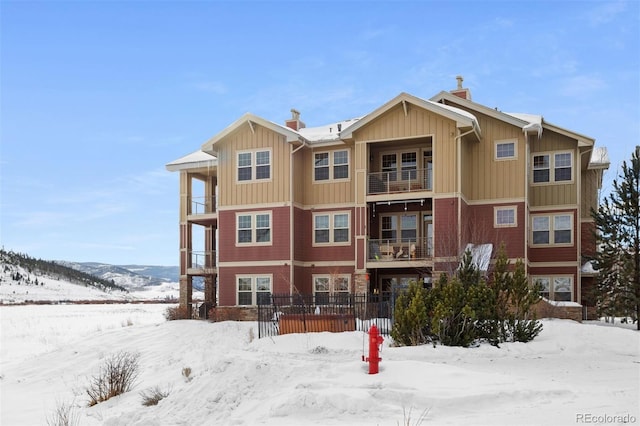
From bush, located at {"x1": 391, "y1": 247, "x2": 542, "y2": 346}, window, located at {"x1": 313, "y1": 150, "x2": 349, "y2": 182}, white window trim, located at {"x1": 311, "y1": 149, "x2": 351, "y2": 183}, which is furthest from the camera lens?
window, located at {"x1": 313, "y1": 150, "x2": 349, "y2": 182}

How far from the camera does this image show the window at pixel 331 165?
30.0m

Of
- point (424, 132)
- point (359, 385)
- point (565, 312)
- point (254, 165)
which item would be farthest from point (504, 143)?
point (359, 385)

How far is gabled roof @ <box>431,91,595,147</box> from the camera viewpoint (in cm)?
2738

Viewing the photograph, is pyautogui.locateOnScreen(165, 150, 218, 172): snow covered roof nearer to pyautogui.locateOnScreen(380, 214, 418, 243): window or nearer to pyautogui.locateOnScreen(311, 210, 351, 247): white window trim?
pyautogui.locateOnScreen(311, 210, 351, 247): white window trim

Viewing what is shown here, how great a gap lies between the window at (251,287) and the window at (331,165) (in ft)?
18.3

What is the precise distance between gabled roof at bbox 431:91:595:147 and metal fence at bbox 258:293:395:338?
11243 millimetres

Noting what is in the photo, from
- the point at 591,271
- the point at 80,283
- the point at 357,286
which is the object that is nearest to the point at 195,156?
the point at 357,286

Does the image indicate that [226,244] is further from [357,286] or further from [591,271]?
[591,271]

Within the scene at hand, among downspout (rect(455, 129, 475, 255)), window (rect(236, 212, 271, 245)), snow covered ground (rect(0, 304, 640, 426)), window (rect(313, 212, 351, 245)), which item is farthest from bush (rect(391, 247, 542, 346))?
window (rect(236, 212, 271, 245))

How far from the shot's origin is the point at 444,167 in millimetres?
27016

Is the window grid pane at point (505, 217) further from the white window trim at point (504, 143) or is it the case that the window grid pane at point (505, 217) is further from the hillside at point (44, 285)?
the hillside at point (44, 285)

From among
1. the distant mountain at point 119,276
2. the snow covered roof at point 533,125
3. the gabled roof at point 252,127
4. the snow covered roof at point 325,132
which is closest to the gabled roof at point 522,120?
the snow covered roof at point 533,125

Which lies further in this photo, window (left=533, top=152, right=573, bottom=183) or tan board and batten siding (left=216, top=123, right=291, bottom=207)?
tan board and batten siding (left=216, top=123, right=291, bottom=207)

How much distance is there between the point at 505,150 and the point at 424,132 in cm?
396
